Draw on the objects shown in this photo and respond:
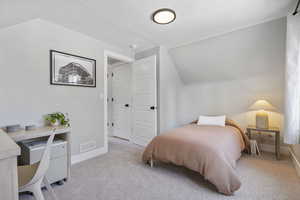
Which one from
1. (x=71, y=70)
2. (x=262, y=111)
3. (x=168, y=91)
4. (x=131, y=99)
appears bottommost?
(x=262, y=111)

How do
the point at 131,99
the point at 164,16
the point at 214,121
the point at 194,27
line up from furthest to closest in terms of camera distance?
the point at 131,99 < the point at 214,121 < the point at 194,27 < the point at 164,16

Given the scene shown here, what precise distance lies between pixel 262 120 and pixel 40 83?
148 inches

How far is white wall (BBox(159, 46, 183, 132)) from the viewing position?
10.8 ft

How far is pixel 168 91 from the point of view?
350 cm

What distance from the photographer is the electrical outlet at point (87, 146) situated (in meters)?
2.60

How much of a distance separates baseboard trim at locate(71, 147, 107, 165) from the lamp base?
299 centimetres

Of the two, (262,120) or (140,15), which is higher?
(140,15)

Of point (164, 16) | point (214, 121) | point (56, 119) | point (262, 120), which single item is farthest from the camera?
point (214, 121)

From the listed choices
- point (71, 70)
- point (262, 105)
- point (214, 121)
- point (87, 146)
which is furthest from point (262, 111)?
point (71, 70)

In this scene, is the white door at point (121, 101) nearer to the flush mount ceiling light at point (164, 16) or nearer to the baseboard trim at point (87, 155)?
the baseboard trim at point (87, 155)

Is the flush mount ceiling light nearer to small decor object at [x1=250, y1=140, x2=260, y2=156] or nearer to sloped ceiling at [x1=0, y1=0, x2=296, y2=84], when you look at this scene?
sloped ceiling at [x1=0, y1=0, x2=296, y2=84]

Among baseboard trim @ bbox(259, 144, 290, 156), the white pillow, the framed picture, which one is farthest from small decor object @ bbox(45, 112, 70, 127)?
baseboard trim @ bbox(259, 144, 290, 156)

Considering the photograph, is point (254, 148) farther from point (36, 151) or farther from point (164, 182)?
point (36, 151)

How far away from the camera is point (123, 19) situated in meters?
2.21
